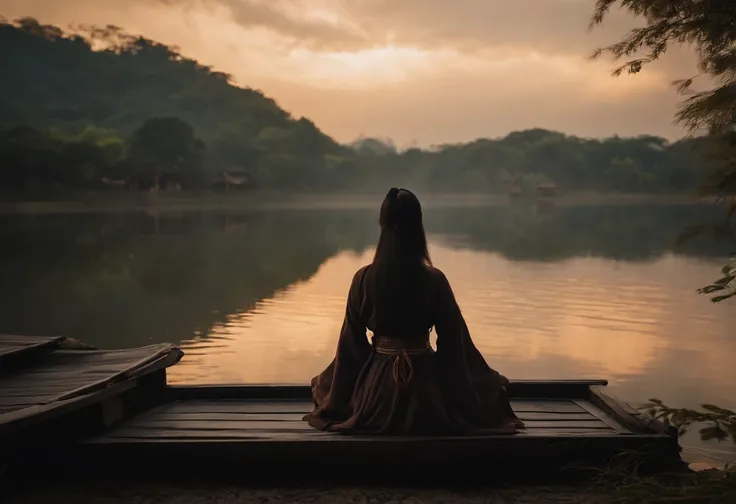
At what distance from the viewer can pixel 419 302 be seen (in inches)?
123

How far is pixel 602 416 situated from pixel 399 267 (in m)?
1.12

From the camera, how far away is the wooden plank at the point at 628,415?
3.03 m

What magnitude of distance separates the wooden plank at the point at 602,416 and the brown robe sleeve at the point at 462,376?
42 cm

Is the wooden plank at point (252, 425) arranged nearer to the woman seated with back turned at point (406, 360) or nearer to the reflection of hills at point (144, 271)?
the woman seated with back turned at point (406, 360)

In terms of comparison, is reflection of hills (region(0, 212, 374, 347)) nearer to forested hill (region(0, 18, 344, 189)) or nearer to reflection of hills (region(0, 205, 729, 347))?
Answer: reflection of hills (region(0, 205, 729, 347))

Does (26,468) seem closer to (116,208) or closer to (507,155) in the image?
(116,208)

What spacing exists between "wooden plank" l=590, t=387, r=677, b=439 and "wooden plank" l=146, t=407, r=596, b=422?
0.10 metres

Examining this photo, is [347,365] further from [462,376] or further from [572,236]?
[572,236]

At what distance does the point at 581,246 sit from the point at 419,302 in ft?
53.1

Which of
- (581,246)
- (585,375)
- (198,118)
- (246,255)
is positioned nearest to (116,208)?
(246,255)

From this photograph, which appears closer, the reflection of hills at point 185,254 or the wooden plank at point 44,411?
the wooden plank at point 44,411

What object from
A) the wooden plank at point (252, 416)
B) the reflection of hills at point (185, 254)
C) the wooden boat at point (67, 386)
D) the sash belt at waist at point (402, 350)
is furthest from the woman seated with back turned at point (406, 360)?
the reflection of hills at point (185, 254)

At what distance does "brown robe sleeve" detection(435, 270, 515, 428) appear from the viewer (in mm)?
3123

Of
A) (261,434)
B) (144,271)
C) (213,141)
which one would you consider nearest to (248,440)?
(261,434)
